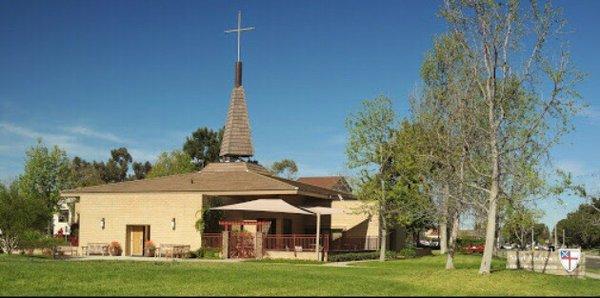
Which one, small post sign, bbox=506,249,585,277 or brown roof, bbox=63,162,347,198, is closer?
small post sign, bbox=506,249,585,277

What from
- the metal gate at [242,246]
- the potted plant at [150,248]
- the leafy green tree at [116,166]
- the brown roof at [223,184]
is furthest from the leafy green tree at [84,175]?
the metal gate at [242,246]

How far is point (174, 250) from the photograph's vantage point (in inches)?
1443

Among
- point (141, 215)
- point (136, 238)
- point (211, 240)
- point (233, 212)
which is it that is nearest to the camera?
point (211, 240)

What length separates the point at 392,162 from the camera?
127 ft

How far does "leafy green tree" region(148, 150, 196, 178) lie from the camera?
6988 centimetres

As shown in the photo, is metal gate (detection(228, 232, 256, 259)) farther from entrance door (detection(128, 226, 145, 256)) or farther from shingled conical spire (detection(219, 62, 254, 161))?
shingled conical spire (detection(219, 62, 254, 161))

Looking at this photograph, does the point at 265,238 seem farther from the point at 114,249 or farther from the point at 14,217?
the point at 14,217

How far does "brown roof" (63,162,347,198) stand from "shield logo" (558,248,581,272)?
15.4 m

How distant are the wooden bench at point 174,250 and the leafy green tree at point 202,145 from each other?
41292 mm

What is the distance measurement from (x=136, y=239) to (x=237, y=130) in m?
9.11

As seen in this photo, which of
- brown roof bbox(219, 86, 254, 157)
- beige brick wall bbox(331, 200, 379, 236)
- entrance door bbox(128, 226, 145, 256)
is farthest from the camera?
brown roof bbox(219, 86, 254, 157)

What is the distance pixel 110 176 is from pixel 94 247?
7089cm

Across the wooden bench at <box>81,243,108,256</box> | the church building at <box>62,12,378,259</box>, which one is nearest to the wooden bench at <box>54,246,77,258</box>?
the wooden bench at <box>81,243,108,256</box>

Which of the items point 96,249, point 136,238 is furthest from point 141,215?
point 96,249
